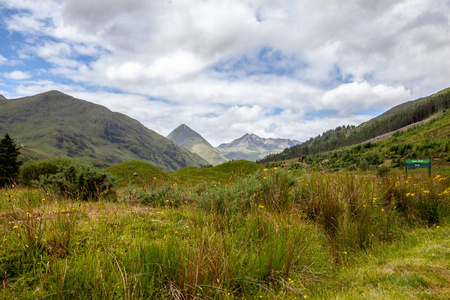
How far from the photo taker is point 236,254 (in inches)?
129

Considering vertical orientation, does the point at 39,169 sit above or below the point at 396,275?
above

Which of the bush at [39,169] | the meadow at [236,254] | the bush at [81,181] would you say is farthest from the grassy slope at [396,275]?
the bush at [39,169]

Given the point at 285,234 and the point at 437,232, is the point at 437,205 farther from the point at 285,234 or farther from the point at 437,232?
the point at 285,234

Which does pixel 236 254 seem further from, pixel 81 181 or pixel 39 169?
pixel 39 169

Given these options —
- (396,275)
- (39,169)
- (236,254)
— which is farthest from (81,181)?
(396,275)

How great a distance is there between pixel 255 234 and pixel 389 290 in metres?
2.07

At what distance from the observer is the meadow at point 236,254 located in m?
2.52

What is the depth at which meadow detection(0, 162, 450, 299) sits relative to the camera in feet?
8.26

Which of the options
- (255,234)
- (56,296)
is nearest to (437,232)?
(255,234)

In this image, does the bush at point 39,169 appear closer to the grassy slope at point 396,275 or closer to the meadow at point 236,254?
the meadow at point 236,254

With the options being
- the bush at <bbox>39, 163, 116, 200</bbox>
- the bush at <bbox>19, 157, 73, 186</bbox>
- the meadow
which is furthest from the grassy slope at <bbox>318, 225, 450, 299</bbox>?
the bush at <bbox>19, 157, 73, 186</bbox>

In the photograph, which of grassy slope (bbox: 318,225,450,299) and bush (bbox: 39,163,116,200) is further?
bush (bbox: 39,163,116,200)

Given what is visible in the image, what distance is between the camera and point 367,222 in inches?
195

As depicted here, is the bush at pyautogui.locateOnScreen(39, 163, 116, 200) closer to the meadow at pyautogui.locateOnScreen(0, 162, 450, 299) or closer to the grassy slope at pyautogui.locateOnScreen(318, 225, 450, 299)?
the meadow at pyautogui.locateOnScreen(0, 162, 450, 299)
